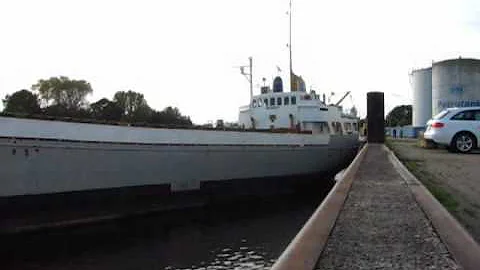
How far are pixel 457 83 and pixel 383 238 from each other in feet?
107

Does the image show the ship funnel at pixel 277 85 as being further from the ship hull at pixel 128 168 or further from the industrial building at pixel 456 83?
the industrial building at pixel 456 83

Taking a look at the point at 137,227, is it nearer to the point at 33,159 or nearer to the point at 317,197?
the point at 33,159

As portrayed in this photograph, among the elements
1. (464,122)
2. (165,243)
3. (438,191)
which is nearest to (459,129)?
(464,122)

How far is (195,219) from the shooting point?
996cm

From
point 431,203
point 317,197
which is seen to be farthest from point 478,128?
point 431,203

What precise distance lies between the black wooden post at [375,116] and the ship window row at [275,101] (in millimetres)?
5875

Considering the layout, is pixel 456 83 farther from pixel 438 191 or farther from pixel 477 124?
pixel 438 191

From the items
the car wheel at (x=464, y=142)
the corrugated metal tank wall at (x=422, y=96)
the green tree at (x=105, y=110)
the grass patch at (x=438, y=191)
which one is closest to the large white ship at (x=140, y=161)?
the car wheel at (x=464, y=142)

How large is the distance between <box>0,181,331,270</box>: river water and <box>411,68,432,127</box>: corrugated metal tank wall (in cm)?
3611

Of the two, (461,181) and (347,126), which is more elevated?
(347,126)

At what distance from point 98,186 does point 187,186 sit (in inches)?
91.0

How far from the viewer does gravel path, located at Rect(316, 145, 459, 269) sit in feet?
9.56

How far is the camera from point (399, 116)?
101812mm

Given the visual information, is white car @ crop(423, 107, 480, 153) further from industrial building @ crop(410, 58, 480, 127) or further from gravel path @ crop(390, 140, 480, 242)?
industrial building @ crop(410, 58, 480, 127)
